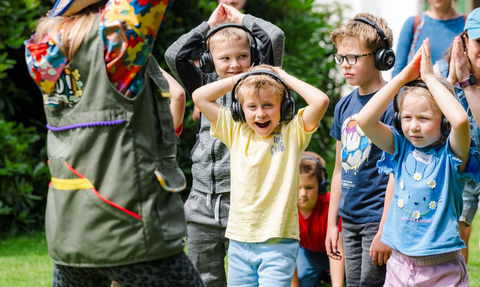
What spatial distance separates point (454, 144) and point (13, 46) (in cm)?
504

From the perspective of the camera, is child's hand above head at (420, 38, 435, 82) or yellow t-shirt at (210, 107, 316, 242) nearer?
child's hand above head at (420, 38, 435, 82)

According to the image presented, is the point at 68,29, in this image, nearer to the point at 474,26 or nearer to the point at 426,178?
the point at 426,178

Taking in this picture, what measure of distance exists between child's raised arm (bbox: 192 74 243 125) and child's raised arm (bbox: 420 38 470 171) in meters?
1.02

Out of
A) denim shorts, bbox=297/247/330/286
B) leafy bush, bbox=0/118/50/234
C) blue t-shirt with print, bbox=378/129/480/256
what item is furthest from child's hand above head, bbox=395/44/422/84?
leafy bush, bbox=0/118/50/234

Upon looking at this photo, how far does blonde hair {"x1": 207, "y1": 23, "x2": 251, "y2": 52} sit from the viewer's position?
3336 mm

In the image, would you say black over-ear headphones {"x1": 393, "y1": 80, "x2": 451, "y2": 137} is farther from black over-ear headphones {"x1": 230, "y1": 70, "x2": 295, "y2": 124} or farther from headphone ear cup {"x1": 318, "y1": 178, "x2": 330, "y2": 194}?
headphone ear cup {"x1": 318, "y1": 178, "x2": 330, "y2": 194}

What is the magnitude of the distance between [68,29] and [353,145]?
184 cm

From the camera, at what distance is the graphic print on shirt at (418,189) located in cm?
263

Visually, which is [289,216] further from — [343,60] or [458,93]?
[458,93]

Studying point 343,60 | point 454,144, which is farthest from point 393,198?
point 343,60

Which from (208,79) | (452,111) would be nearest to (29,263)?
(208,79)

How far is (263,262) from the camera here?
279 centimetres

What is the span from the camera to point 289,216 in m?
2.84

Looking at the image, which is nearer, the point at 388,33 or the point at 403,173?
the point at 403,173
